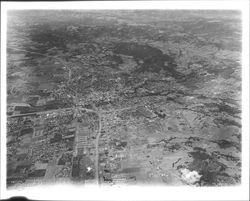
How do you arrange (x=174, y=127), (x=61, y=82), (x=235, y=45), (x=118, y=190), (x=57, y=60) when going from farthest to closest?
(x=57, y=60), (x=61, y=82), (x=235, y=45), (x=174, y=127), (x=118, y=190)

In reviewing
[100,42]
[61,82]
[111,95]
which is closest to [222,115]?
[111,95]

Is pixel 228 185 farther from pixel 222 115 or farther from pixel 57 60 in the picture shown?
pixel 57 60

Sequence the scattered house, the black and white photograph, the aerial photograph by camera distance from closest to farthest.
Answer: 1. the black and white photograph
2. the aerial photograph
3. the scattered house

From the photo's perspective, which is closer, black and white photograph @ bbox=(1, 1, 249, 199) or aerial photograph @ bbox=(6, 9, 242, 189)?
black and white photograph @ bbox=(1, 1, 249, 199)

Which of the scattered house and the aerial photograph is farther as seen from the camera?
the scattered house

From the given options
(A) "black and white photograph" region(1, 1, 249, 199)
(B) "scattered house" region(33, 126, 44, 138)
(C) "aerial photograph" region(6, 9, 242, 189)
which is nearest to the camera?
(A) "black and white photograph" region(1, 1, 249, 199)
